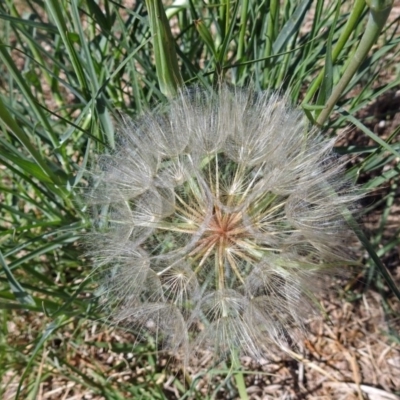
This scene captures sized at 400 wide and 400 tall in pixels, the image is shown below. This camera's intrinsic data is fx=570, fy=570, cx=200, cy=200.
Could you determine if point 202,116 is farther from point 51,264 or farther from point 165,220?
point 51,264

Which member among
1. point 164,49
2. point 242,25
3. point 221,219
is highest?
point 242,25

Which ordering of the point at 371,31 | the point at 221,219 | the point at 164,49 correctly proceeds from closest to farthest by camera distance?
the point at 371,31, the point at 164,49, the point at 221,219

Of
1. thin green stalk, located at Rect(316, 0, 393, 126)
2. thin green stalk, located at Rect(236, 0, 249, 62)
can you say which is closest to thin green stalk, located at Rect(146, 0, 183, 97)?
thin green stalk, located at Rect(236, 0, 249, 62)

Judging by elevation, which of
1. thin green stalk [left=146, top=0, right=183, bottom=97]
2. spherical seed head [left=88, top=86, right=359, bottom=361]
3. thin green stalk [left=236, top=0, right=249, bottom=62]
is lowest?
spherical seed head [left=88, top=86, right=359, bottom=361]

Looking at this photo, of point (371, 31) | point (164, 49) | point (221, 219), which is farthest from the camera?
point (221, 219)

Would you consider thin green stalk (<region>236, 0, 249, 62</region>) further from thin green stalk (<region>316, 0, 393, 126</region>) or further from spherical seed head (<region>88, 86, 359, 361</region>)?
thin green stalk (<region>316, 0, 393, 126</region>)

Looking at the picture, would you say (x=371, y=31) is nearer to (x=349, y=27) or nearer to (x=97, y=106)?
(x=349, y=27)

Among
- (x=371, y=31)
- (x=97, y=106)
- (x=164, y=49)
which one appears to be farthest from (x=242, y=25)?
(x=371, y=31)

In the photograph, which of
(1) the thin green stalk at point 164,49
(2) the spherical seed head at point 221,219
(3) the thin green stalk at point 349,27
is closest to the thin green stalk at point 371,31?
(3) the thin green stalk at point 349,27
